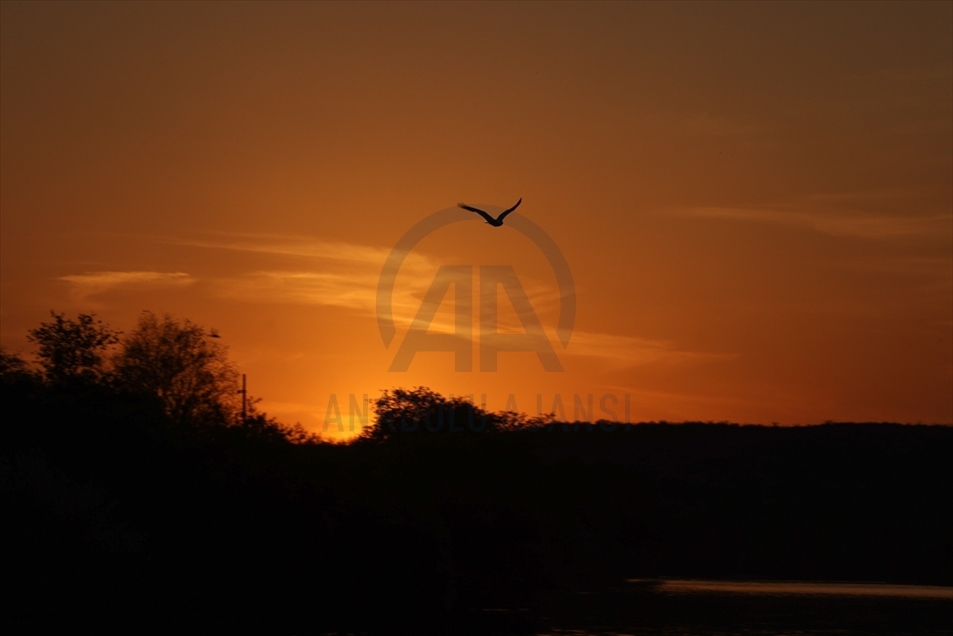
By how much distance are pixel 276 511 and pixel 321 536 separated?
2.29 metres

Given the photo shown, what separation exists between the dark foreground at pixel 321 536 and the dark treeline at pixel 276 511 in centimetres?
9

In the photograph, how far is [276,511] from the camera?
44844 millimetres

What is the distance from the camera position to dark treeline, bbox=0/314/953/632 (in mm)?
37250

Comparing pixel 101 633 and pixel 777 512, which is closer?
pixel 101 633

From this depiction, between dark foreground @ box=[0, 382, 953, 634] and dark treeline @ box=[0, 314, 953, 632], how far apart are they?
91 mm

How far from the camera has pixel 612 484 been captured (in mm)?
78000

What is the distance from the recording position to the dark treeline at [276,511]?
37250 mm

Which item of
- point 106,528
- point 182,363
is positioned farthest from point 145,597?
point 182,363

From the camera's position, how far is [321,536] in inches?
1810

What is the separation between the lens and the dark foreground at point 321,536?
121 ft

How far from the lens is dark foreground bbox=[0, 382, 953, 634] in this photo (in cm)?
3700

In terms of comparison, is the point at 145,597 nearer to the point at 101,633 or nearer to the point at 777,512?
the point at 101,633

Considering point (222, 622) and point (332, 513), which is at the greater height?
point (332, 513)

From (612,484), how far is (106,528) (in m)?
45.9
